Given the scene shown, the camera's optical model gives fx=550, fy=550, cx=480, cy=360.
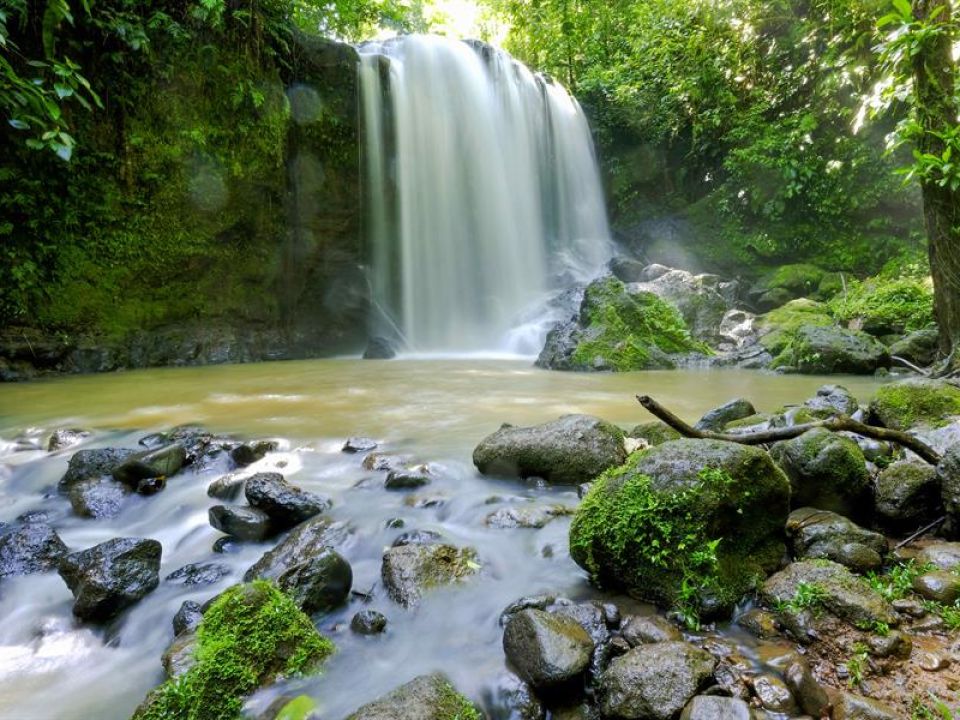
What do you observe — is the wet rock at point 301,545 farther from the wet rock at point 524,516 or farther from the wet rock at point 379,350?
the wet rock at point 379,350

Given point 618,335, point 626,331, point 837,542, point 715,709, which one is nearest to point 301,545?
point 715,709

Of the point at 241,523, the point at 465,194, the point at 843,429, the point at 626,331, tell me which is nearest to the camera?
the point at 843,429

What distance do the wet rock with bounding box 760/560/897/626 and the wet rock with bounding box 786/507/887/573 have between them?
0.18 m

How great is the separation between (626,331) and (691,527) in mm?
7401

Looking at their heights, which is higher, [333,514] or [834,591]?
[834,591]

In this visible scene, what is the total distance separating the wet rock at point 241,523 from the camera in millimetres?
2980

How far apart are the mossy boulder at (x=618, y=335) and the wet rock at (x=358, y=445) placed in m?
5.15

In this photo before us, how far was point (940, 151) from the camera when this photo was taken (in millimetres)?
5160

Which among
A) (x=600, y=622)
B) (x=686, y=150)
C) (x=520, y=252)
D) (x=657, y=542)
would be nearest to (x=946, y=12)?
(x=657, y=542)

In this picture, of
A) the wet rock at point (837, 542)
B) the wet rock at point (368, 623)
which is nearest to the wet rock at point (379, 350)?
the wet rock at point (368, 623)

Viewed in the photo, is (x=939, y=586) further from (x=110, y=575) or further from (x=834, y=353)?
(x=834, y=353)

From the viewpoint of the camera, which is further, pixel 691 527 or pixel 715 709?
pixel 691 527

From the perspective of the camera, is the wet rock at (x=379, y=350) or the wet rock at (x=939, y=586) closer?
the wet rock at (x=939, y=586)

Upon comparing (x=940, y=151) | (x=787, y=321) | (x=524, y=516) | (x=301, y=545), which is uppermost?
(x=940, y=151)
